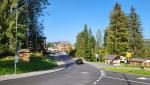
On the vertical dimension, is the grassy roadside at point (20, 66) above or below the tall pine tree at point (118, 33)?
below

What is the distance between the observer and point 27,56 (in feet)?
191

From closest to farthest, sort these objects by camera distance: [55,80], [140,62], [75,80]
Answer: [55,80] < [75,80] < [140,62]

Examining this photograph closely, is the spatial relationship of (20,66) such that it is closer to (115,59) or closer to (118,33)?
(115,59)

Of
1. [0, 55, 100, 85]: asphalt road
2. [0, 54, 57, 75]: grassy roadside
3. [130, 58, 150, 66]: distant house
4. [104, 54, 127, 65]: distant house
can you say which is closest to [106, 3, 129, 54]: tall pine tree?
[104, 54, 127, 65]: distant house

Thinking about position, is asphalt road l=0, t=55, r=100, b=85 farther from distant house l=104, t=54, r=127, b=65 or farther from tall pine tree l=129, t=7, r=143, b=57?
tall pine tree l=129, t=7, r=143, b=57

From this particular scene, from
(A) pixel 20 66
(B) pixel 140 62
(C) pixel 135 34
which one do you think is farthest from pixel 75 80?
(C) pixel 135 34

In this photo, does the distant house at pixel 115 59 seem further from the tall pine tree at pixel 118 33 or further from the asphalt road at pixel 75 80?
the asphalt road at pixel 75 80

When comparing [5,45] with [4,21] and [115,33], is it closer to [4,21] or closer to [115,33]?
[4,21]

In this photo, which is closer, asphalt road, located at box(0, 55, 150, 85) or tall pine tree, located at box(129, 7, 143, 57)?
asphalt road, located at box(0, 55, 150, 85)

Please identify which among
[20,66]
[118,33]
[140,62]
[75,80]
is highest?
[118,33]

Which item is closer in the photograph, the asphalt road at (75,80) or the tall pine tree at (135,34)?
the asphalt road at (75,80)

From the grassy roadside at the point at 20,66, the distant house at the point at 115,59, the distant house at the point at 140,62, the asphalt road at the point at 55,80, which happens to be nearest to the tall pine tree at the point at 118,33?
the distant house at the point at 115,59

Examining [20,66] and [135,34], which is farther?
[135,34]

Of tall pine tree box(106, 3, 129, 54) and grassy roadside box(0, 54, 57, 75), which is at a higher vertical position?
tall pine tree box(106, 3, 129, 54)
